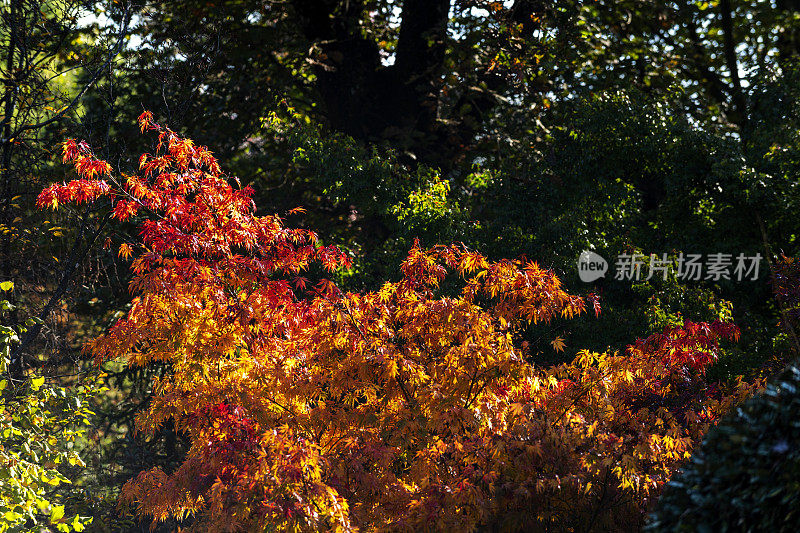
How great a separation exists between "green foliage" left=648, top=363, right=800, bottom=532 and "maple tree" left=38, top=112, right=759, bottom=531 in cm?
150

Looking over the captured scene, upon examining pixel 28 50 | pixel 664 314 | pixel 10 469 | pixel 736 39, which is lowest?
pixel 10 469

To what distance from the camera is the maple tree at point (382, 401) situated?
4637 mm

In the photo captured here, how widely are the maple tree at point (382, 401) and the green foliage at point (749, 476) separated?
4.93 feet

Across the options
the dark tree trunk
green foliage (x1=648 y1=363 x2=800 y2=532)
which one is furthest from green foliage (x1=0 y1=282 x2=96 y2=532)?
the dark tree trunk

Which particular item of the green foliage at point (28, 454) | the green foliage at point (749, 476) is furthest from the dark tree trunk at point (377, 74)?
the green foliage at point (749, 476)

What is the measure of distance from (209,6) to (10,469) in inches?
380

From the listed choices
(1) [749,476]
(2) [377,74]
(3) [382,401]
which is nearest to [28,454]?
(3) [382,401]

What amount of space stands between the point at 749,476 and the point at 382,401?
3144 mm

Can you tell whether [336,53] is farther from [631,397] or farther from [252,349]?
[631,397]

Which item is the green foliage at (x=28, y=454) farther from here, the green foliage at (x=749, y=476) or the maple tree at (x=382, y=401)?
the green foliage at (x=749, y=476)

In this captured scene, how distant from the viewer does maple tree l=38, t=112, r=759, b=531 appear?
464cm

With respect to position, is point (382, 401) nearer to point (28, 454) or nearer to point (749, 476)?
point (28, 454)

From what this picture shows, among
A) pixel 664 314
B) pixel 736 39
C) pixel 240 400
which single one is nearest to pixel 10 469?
pixel 240 400

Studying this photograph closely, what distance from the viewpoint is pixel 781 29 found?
13.1 m
